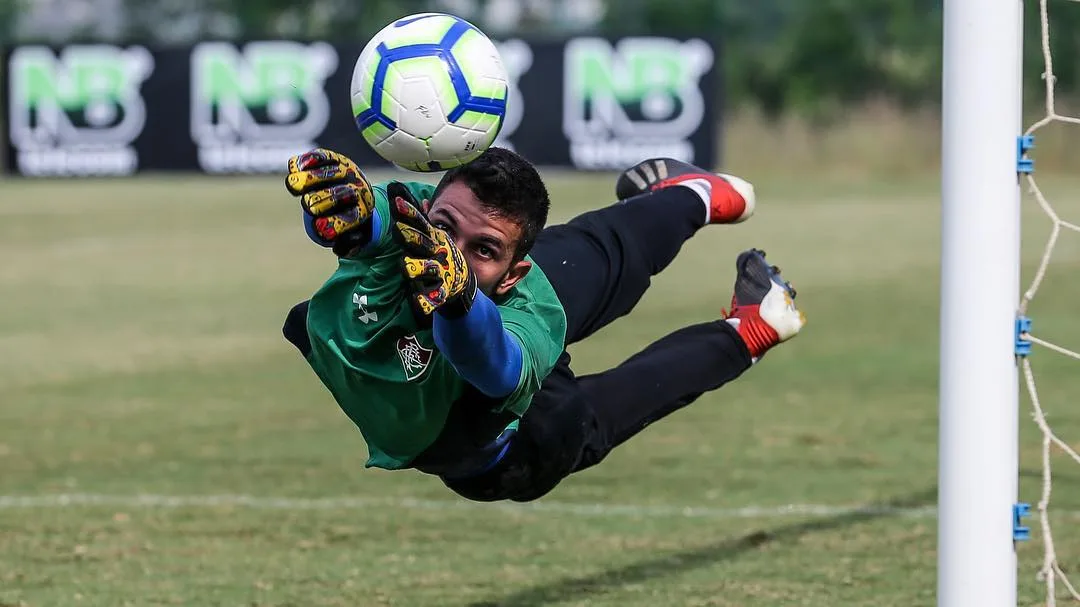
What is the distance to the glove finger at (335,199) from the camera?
157 inches

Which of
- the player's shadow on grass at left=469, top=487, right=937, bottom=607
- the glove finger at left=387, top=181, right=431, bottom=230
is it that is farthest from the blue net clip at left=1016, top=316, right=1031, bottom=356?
the player's shadow on grass at left=469, top=487, right=937, bottom=607

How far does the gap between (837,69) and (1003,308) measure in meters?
35.0

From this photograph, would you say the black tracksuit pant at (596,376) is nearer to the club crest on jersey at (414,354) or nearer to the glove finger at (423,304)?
the club crest on jersey at (414,354)

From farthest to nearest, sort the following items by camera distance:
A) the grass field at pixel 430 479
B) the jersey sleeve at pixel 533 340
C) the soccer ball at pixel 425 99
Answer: the grass field at pixel 430 479, the soccer ball at pixel 425 99, the jersey sleeve at pixel 533 340

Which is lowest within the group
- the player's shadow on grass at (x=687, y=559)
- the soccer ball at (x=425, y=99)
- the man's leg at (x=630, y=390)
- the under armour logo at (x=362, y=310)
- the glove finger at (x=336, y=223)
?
the player's shadow on grass at (x=687, y=559)

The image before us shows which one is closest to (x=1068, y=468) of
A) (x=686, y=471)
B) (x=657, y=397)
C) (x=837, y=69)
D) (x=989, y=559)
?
(x=686, y=471)

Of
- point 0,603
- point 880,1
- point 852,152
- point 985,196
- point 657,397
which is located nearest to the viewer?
point 985,196

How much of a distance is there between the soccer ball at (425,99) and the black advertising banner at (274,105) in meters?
23.8

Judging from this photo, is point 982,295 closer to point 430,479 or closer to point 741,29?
point 430,479

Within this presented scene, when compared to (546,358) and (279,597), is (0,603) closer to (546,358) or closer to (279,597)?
(279,597)

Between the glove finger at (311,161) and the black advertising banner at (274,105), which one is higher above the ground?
the black advertising banner at (274,105)

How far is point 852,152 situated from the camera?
33.7m

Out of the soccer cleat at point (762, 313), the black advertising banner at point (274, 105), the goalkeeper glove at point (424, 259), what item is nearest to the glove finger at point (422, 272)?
the goalkeeper glove at point (424, 259)

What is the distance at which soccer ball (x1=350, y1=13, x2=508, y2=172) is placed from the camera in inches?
187
